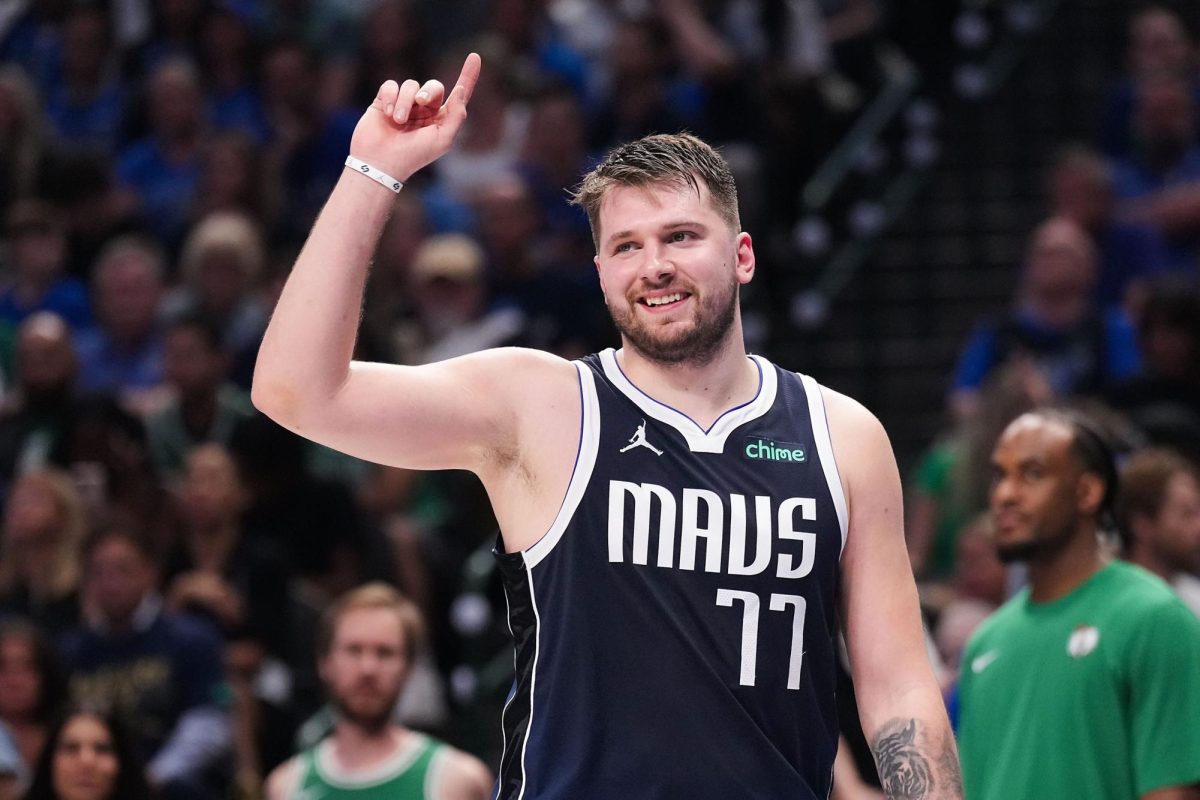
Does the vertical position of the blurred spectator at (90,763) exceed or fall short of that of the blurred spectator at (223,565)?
it falls short

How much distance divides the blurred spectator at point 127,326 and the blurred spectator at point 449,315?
130 centimetres

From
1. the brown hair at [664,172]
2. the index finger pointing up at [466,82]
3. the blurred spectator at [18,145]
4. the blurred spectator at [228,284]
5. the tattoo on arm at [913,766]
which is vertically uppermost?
the blurred spectator at [18,145]

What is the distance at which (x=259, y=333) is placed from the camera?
9.94 meters

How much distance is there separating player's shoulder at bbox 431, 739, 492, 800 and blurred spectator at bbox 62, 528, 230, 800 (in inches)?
45.2

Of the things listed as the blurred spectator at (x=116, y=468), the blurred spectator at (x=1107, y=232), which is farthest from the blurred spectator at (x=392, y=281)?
the blurred spectator at (x=1107, y=232)

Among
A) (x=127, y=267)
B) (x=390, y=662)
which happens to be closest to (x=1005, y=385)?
(x=390, y=662)

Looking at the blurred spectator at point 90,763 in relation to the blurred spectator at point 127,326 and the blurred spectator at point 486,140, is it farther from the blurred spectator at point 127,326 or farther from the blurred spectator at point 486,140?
the blurred spectator at point 486,140

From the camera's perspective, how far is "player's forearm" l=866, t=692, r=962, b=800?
3789 millimetres

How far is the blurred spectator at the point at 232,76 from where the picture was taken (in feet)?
39.4

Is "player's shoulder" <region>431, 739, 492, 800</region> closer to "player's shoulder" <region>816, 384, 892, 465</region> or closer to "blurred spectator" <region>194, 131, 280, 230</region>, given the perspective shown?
"player's shoulder" <region>816, 384, 892, 465</region>

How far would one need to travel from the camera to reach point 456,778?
709 cm

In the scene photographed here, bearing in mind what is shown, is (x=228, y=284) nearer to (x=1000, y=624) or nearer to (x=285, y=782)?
(x=285, y=782)

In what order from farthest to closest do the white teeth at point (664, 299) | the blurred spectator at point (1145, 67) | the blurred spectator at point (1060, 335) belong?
1. the blurred spectator at point (1145, 67)
2. the blurred spectator at point (1060, 335)
3. the white teeth at point (664, 299)

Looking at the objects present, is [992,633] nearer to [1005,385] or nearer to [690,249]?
[690,249]
